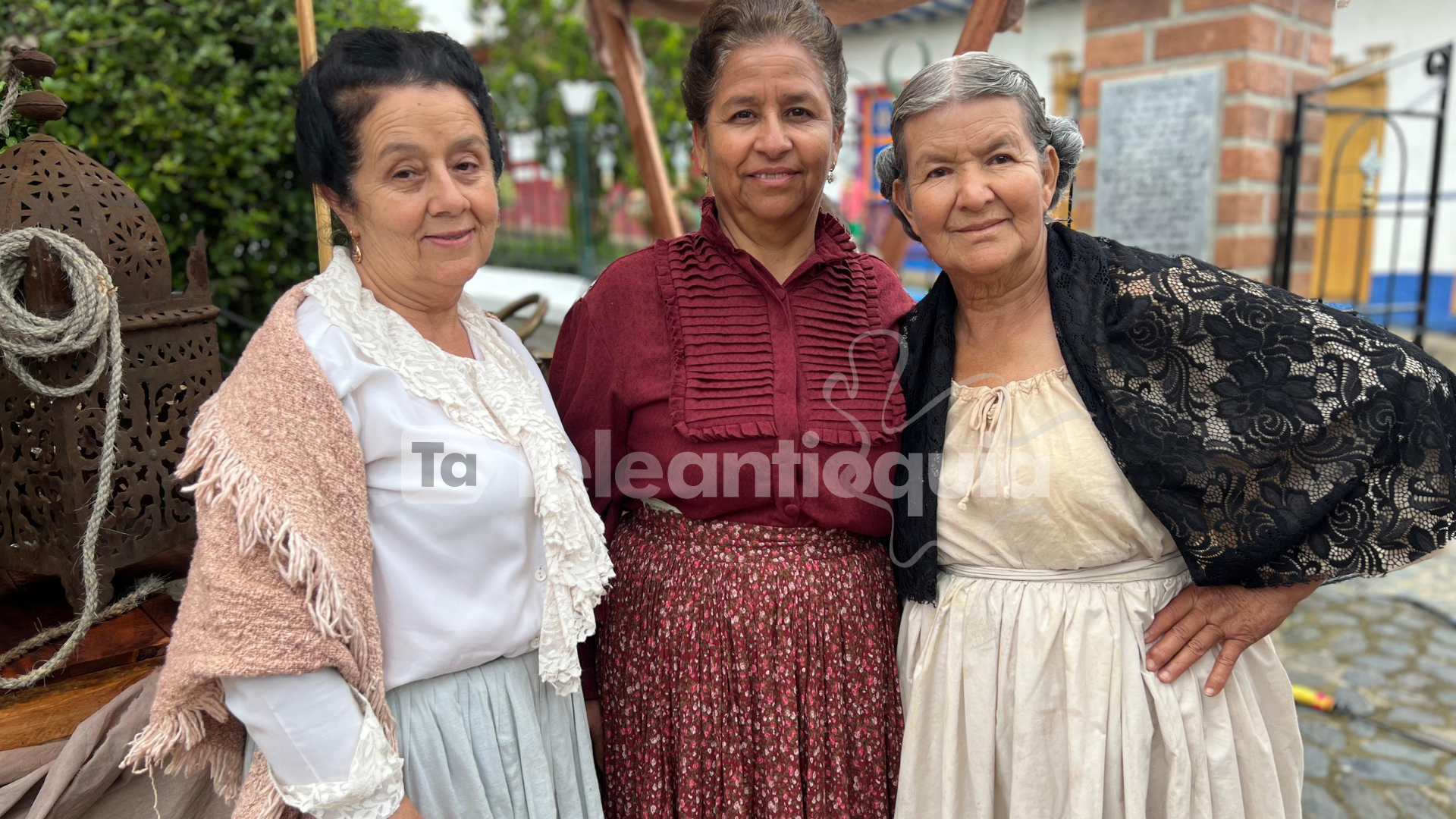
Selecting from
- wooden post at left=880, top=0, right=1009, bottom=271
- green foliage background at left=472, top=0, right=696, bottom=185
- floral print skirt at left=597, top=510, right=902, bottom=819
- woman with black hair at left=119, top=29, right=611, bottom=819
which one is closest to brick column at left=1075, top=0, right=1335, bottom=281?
wooden post at left=880, top=0, right=1009, bottom=271

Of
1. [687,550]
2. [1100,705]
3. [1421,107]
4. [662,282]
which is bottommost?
[1100,705]

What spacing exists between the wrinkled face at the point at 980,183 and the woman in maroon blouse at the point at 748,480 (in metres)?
0.24

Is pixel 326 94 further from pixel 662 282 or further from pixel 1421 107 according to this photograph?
pixel 1421 107

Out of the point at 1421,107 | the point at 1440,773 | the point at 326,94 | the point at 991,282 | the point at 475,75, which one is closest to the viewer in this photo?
the point at 326,94

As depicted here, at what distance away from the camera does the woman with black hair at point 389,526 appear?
120cm

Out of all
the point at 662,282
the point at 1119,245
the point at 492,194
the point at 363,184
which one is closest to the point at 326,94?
the point at 363,184

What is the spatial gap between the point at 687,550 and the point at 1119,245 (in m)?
1.02

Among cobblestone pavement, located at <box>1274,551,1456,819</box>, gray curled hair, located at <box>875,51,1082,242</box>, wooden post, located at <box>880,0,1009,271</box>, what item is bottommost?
cobblestone pavement, located at <box>1274,551,1456,819</box>

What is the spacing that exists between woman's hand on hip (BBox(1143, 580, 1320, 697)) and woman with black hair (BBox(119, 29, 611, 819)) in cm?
103

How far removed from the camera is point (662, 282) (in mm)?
1834

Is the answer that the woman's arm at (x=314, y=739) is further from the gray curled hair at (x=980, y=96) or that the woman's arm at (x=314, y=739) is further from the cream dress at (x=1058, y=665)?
the gray curled hair at (x=980, y=96)

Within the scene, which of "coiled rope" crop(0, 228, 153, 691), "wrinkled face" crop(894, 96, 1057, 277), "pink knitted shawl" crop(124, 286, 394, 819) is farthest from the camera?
"wrinkled face" crop(894, 96, 1057, 277)

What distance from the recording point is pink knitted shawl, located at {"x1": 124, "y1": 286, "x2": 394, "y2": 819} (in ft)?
3.84

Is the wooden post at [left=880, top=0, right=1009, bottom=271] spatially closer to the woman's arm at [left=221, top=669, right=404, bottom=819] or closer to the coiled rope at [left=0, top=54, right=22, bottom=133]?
the woman's arm at [left=221, top=669, right=404, bottom=819]
